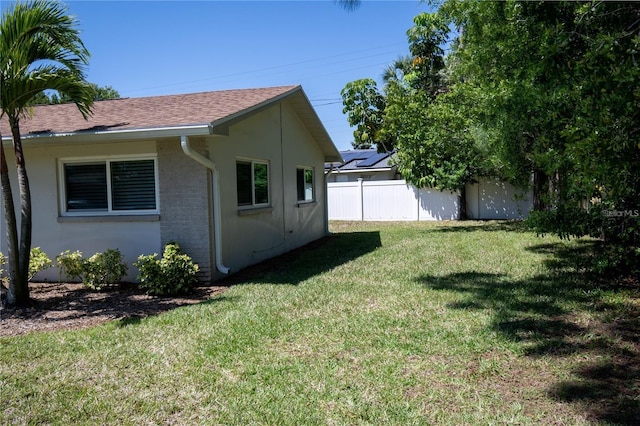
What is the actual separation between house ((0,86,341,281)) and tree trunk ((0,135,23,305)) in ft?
4.97

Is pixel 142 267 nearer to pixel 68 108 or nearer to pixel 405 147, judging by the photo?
pixel 68 108

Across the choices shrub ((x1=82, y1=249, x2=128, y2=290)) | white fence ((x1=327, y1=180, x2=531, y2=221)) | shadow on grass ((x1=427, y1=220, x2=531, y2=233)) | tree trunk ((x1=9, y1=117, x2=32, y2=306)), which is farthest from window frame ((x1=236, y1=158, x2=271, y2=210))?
white fence ((x1=327, y1=180, x2=531, y2=221))

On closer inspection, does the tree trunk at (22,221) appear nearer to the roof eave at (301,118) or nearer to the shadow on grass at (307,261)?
the roof eave at (301,118)

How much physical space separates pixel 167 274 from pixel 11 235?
2.22 meters

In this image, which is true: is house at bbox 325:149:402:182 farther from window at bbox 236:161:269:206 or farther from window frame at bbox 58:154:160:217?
window frame at bbox 58:154:160:217

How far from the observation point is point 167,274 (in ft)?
25.4

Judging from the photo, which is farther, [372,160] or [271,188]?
[372,160]

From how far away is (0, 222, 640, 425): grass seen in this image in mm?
3698

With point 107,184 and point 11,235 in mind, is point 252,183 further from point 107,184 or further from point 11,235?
point 11,235

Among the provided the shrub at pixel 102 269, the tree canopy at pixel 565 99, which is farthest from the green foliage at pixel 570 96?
the shrub at pixel 102 269

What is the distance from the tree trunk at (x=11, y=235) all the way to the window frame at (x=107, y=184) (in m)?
2.11

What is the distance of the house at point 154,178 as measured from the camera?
8344 mm

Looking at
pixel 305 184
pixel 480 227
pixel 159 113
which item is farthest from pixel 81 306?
pixel 480 227

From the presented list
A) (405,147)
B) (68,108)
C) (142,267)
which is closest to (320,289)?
(142,267)
